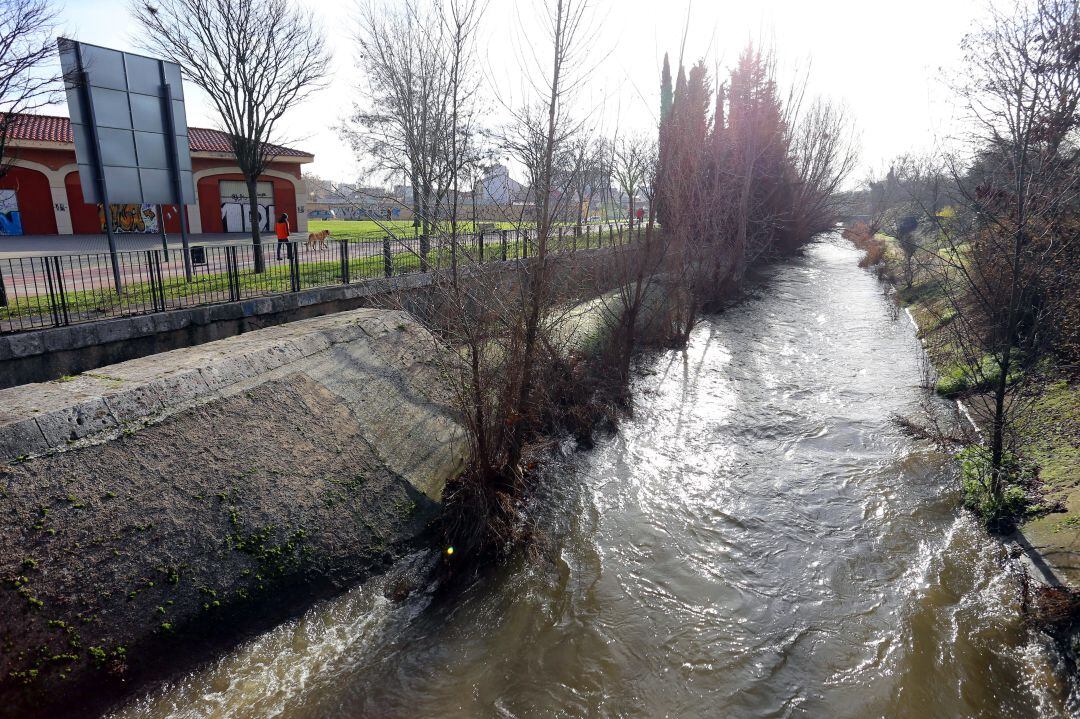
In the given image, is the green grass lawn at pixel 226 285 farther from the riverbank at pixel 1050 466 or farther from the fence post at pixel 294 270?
the riverbank at pixel 1050 466

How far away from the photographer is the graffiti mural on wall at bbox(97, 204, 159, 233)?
2430 cm

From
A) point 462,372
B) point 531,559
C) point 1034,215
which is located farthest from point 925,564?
point 462,372

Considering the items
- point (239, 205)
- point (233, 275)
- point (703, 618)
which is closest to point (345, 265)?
point (233, 275)

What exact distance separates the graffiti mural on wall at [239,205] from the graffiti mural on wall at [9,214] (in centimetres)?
685

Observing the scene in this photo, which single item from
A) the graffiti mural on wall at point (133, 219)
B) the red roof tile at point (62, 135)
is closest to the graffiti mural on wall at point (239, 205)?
the red roof tile at point (62, 135)

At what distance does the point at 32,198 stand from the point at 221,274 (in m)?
19.8

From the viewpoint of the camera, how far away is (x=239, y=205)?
26.3 metres

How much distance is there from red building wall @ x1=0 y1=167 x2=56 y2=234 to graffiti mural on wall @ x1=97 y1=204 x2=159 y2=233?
1.62 meters

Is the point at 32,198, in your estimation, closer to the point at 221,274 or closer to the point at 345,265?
the point at 221,274

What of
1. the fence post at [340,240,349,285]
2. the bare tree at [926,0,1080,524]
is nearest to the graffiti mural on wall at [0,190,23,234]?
the fence post at [340,240,349,285]

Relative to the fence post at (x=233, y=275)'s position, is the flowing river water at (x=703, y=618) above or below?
below

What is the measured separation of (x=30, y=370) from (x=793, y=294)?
60.4 ft

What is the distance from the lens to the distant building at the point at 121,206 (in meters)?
21.8

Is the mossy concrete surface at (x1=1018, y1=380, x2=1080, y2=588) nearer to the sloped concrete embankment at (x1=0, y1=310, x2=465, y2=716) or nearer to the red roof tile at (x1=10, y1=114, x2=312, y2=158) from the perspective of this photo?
the sloped concrete embankment at (x1=0, y1=310, x2=465, y2=716)
